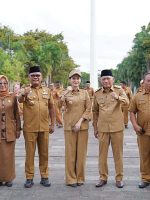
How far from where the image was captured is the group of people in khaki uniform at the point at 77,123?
23.5 feet

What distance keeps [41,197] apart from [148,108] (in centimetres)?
212

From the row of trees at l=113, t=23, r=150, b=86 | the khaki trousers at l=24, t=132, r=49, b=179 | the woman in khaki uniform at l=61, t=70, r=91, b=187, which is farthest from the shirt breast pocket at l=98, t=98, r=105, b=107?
the row of trees at l=113, t=23, r=150, b=86

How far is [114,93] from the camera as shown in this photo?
7117 millimetres

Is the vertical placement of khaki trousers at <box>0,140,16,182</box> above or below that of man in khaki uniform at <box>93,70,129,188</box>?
below

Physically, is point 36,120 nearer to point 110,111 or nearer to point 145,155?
point 110,111

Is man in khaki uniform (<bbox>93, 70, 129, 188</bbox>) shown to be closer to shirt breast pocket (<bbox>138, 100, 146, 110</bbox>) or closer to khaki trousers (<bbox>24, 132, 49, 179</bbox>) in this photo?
shirt breast pocket (<bbox>138, 100, 146, 110</bbox>)

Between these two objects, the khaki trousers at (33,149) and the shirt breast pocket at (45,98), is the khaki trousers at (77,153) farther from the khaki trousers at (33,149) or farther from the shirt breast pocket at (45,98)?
the shirt breast pocket at (45,98)

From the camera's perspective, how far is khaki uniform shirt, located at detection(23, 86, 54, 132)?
720 centimetres

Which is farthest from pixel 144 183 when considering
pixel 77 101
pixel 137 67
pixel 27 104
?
pixel 137 67

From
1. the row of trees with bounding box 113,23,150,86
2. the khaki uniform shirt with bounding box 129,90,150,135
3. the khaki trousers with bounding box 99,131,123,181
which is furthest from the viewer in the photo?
the row of trees with bounding box 113,23,150,86

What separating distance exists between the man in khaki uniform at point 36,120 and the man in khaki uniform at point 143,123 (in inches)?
54.2

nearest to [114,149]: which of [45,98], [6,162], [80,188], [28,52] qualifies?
[80,188]

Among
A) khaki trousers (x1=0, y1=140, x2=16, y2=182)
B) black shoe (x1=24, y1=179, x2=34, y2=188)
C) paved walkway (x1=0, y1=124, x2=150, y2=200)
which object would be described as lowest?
paved walkway (x1=0, y1=124, x2=150, y2=200)

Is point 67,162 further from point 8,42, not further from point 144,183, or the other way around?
point 8,42
